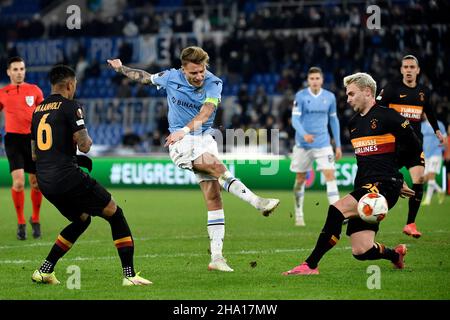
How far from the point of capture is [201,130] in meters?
9.74

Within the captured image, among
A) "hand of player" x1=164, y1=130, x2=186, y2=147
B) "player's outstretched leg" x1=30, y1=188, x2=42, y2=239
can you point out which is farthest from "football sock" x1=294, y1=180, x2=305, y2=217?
"hand of player" x1=164, y1=130, x2=186, y2=147

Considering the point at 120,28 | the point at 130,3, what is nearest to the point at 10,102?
the point at 120,28

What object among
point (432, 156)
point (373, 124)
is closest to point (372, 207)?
point (373, 124)

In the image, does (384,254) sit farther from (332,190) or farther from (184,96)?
(332,190)

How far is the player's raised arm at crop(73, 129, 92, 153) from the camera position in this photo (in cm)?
834

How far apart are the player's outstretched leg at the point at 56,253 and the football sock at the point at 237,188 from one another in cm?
152

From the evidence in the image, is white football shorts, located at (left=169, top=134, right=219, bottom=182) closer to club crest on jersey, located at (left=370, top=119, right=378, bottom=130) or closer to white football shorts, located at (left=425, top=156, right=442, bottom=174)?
club crest on jersey, located at (left=370, top=119, right=378, bottom=130)

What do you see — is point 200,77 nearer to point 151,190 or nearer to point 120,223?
point 120,223

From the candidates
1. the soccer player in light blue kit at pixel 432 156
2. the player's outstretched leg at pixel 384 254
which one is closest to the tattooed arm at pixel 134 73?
the player's outstretched leg at pixel 384 254

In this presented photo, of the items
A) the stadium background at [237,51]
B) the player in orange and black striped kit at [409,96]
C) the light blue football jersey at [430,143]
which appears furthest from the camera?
the stadium background at [237,51]

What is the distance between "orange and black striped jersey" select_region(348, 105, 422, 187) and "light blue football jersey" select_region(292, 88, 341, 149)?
6340 mm

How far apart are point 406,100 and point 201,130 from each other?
458 cm

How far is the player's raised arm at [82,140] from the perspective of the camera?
8.34 m

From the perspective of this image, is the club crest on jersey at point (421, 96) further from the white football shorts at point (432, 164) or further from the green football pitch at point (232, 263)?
the white football shorts at point (432, 164)
